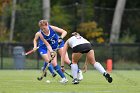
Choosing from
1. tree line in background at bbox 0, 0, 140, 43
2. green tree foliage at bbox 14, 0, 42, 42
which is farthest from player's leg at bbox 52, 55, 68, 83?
green tree foliage at bbox 14, 0, 42, 42

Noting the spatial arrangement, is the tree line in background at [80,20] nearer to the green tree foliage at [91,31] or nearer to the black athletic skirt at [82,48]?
the green tree foliage at [91,31]

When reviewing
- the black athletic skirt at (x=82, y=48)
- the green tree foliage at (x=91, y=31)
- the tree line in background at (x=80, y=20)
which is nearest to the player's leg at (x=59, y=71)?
the black athletic skirt at (x=82, y=48)

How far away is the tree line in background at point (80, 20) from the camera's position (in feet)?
156

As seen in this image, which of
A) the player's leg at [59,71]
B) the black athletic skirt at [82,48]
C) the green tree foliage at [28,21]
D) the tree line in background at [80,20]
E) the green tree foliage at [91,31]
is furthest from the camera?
the tree line in background at [80,20]

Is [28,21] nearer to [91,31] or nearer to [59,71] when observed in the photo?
[91,31]

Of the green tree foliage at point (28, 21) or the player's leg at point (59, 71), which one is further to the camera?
the green tree foliage at point (28, 21)

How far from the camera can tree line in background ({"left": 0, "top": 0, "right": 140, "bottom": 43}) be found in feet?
156

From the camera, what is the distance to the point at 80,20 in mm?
48406

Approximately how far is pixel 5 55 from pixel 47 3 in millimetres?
10507

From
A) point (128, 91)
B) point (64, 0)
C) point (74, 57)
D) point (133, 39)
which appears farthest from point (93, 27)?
point (128, 91)

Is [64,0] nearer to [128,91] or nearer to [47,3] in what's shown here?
[47,3]

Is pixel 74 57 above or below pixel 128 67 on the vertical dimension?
→ above

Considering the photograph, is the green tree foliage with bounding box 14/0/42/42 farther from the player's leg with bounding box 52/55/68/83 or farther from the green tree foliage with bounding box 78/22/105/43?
the player's leg with bounding box 52/55/68/83

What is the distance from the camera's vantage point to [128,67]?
38594 mm
